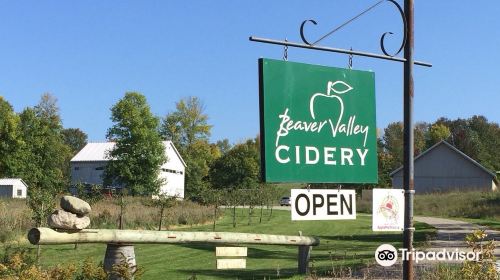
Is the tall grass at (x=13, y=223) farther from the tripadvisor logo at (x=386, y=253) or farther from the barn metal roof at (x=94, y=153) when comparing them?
the barn metal roof at (x=94, y=153)

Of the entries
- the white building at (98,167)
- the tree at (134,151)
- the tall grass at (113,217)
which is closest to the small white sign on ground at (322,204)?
the tall grass at (113,217)

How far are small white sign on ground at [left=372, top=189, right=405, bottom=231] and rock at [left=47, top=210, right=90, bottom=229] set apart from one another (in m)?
4.05

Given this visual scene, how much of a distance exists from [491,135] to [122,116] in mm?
63174

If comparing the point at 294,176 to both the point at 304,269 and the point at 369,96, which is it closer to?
the point at 369,96

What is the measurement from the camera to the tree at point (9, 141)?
6962 centimetres

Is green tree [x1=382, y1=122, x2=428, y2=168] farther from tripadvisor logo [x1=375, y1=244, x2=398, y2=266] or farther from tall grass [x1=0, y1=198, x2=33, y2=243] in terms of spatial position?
tripadvisor logo [x1=375, y1=244, x2=398, y2=266]

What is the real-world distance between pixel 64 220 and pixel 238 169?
7359 cm

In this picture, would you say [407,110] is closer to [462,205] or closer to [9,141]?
[462,205]

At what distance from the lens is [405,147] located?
693 centimetres

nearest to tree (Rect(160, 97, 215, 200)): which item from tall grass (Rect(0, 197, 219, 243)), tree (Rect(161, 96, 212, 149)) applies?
tree (Rect(161, 96, 212, 149))

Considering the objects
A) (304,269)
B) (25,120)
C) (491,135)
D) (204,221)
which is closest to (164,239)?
(304,269)

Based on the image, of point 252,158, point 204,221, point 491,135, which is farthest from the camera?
point 491,135

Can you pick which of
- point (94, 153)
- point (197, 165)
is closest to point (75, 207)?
point (94, 153)

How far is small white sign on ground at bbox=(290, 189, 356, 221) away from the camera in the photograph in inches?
264
